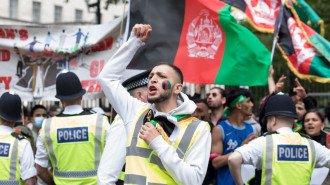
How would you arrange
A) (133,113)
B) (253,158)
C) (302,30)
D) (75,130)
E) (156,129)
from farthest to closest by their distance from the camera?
(302,30), (75,130), (253,158), (133,113), (156,129)

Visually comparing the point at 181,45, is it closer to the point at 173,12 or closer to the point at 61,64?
the point at 173,12

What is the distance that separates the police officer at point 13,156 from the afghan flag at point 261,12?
357 centimetres

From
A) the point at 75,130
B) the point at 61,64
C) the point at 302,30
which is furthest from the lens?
the point at 61,64

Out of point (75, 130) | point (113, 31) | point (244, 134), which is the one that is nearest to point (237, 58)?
point (244, 134)

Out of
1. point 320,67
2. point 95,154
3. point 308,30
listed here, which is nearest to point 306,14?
point 308,30

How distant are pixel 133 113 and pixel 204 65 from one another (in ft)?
9.14

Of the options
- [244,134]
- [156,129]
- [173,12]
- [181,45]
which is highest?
[173,12]

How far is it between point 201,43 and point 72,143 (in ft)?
7.74

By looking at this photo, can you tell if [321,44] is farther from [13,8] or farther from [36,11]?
[36,11]

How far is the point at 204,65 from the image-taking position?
20.3ft

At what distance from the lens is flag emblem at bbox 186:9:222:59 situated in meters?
6.21

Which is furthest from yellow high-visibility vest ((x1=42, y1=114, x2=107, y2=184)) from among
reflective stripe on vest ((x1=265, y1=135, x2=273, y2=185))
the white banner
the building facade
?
the building facade

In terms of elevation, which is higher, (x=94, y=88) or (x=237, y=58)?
(x=237, y=58)

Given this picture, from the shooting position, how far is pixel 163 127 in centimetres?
327
